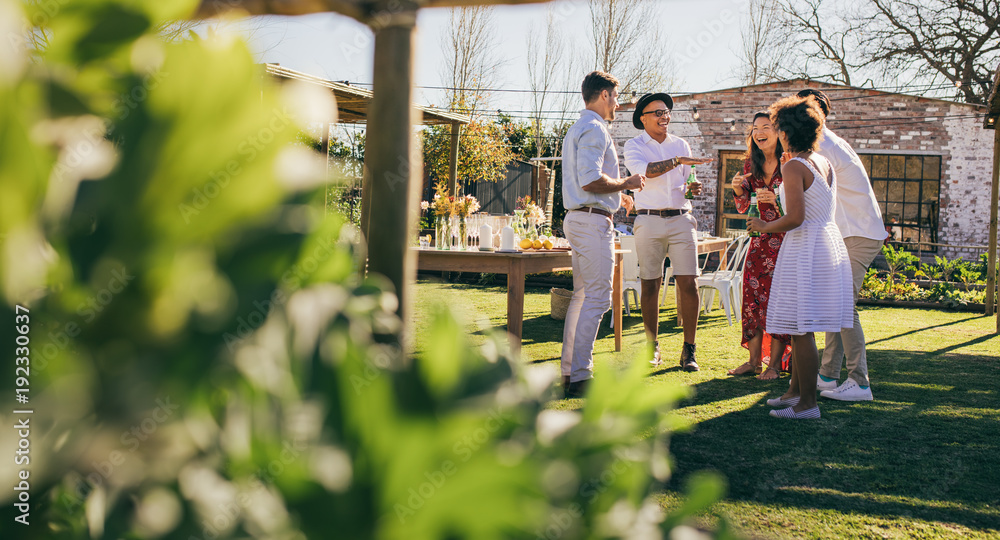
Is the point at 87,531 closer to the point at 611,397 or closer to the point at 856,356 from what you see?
the point at 611,397

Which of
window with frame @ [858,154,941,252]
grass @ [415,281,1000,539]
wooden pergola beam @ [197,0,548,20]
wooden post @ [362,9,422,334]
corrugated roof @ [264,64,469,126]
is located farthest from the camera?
window with frame @ [858,154,941,252]

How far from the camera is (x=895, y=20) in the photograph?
19484 mm

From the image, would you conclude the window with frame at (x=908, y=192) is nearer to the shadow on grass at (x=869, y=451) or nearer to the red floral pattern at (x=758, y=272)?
the red floral pattern at (x=758, y=272)

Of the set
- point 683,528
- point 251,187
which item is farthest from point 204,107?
point 683,528

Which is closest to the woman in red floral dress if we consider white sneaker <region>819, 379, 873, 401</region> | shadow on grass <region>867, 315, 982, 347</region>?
white sneaker <region>819, 379, 873, 401</region>

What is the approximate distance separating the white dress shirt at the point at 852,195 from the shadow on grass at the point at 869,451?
1.13 m

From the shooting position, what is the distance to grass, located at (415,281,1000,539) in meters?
2.64

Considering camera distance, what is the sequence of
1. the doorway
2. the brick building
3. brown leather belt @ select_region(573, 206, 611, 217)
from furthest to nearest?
the doorway → the brick building → brown leather belt @ select_region(573, 206, 611, 217)

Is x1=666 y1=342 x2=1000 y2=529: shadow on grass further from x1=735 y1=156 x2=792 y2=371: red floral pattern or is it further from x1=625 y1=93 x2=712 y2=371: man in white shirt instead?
x1=625 y1=93 x2=712 y2=371: man in white shirt

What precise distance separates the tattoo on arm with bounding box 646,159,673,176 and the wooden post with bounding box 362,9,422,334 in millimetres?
4208

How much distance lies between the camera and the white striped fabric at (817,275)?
3.81 meters

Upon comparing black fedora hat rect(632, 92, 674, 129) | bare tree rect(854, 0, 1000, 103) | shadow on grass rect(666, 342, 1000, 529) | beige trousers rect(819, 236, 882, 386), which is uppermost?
bare tree rect(854, 0, 1000, 103)

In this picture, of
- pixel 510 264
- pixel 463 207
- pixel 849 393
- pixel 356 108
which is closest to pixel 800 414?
pixel 849 393

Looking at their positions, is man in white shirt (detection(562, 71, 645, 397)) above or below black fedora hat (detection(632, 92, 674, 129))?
below
